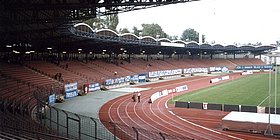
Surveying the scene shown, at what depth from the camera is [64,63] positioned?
56.0 meters

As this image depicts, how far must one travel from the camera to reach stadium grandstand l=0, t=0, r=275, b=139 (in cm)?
1908

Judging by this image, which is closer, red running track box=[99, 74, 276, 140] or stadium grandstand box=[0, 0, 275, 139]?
stadium grandstand box=[0, 0, 275, 139]

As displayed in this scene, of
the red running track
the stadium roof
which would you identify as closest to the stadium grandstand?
the stadium roof

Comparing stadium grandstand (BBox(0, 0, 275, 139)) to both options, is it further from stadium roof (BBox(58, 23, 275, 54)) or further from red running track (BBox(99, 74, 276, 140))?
red running track (BBox(99, 74, 276, 140))

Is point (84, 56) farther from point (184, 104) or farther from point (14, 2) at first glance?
point (14, 2)

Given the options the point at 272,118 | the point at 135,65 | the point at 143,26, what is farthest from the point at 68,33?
the point at 143,26

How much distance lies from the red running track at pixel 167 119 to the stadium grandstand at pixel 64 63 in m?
2.08

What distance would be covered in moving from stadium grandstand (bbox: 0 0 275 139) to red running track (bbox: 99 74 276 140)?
2.08m

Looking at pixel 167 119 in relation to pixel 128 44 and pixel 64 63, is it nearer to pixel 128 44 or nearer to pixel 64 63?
pixel 128 44

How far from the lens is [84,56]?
6494 centimetres

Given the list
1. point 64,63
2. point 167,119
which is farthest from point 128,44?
point 167,119

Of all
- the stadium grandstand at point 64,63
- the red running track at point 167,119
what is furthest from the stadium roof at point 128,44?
the red running track at point 167,119

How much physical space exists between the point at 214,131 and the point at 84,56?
46.5 m

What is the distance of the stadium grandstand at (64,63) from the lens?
19.1m
